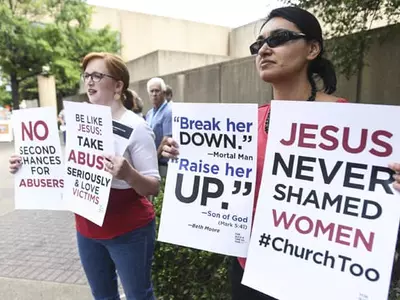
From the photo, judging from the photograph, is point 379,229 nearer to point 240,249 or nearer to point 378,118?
point 378,118

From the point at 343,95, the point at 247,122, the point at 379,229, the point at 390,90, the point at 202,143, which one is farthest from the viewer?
the point at 343,95

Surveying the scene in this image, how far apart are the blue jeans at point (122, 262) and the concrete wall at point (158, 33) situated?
25101 millimetres

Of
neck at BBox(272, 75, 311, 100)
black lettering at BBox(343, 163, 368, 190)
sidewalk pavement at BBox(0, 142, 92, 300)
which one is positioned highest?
neck at BBox(272, 75, 311, 100)

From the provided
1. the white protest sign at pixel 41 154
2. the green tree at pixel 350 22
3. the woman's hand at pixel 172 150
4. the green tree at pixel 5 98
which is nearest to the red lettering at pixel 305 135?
the woman's hand at pixel 172 150

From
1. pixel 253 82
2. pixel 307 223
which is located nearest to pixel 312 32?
pixel 307 223

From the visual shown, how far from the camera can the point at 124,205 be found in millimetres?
1872

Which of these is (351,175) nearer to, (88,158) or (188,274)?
(88,158)

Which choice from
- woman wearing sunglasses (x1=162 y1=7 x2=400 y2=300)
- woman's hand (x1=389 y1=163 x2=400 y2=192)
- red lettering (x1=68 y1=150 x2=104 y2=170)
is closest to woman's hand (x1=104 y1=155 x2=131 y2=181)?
red lettering (x1=68 y1=150 x2=104 y2=170)

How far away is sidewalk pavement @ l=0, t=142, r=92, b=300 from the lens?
10.5 feet

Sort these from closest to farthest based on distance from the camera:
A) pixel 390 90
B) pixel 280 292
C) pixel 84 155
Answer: pixel 280 292
pixel 84 155
pixel 390 90

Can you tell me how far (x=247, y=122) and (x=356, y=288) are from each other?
75 cm

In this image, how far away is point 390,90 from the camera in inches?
124

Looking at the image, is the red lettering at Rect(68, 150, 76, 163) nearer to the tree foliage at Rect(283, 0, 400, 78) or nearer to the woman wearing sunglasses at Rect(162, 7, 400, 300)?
the woman wearing sunglasses at Rect(162, 7, 400, 300)

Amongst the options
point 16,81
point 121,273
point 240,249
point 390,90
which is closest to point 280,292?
point 240,249
